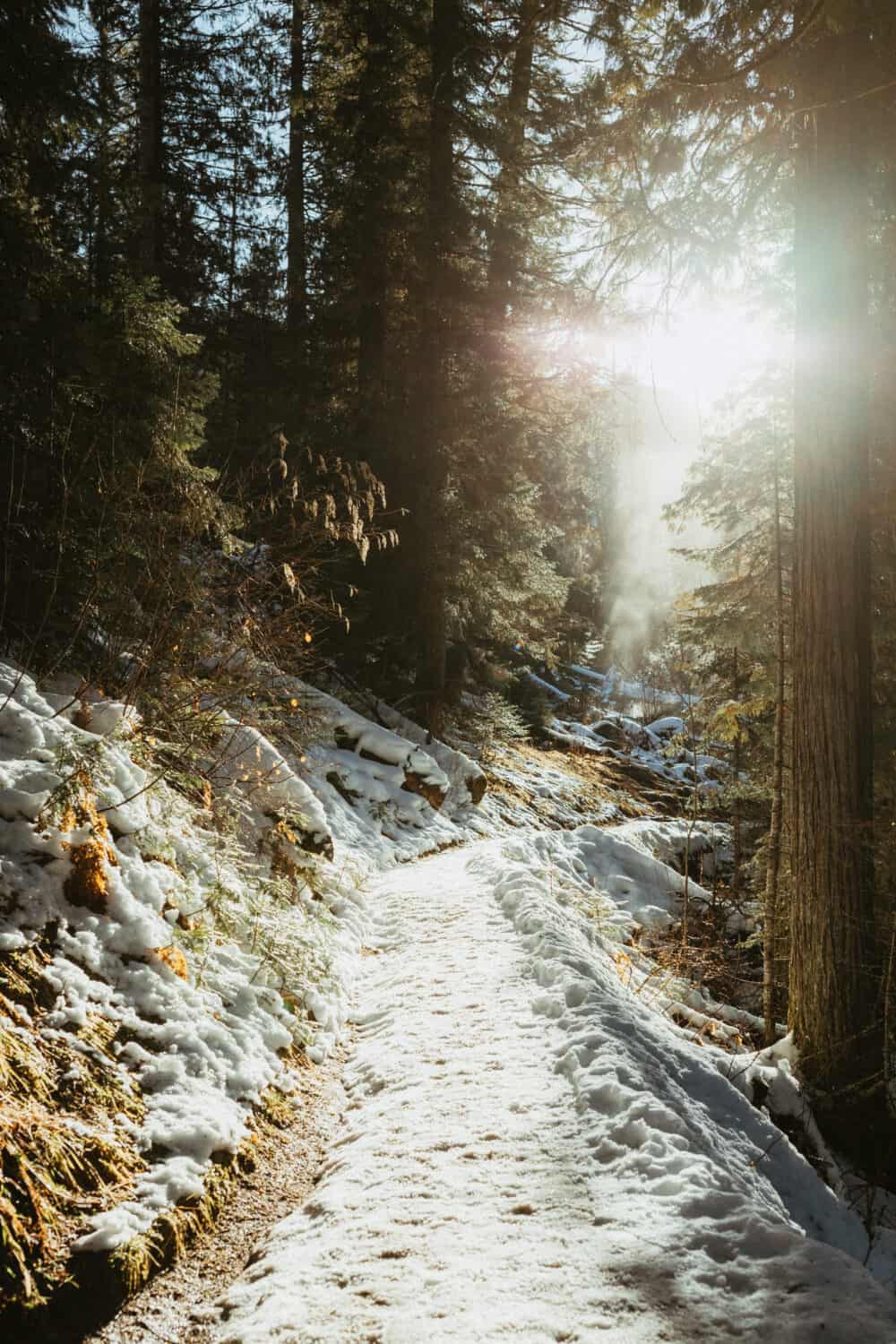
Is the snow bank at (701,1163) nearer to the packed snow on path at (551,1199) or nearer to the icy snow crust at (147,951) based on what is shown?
the packed snow on path at (551,1199)

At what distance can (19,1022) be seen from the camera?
2.47m

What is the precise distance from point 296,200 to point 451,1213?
69.5ft

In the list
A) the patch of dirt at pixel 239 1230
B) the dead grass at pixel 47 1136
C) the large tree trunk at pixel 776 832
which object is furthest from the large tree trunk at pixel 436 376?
the dead grass at pixel 47 1136

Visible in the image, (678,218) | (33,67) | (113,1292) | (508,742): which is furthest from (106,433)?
(508,742)

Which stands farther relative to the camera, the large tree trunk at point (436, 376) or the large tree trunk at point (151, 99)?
the large tree trunk at point (151, 99)

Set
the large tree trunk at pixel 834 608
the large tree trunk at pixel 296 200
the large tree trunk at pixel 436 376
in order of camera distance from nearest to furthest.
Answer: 1. the large tree trunk at pixel 834 608
2. the large tree trunk at pixel 436 376
3. the large tree trunk at pixel 296 200

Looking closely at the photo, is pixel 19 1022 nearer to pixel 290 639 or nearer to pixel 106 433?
pixel 290 639

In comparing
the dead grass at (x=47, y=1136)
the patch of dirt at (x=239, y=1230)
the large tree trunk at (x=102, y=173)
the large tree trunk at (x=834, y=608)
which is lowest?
the patch of dirt at (x=239, y=1230)

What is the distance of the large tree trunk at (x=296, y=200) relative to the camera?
625 inches

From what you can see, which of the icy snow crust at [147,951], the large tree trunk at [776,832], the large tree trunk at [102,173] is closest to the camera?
the icy snow crust at [147,951]

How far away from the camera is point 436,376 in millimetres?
13367

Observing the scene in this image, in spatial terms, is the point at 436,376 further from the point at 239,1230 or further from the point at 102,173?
the point at 239,1230

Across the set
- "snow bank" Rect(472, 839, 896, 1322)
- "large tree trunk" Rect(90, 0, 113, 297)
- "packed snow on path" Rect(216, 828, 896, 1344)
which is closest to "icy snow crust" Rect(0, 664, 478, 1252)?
"packed snow on path" Rect(216, 828, 896, 1344)

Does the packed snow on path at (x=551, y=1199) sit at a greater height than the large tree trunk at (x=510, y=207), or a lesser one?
lesser
